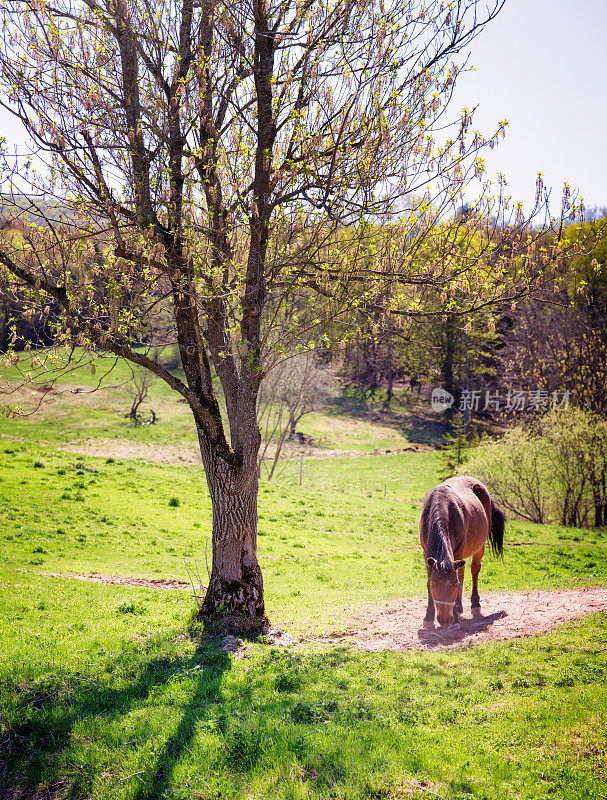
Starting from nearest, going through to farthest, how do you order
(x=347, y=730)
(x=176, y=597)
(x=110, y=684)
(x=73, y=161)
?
(x=347, y=730) → (x=110, y=684) → (x=73, y=161) → (x=176, y=597)

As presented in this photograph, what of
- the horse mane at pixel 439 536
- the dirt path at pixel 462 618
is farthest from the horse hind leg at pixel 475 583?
the horse mane at pixel 439 536

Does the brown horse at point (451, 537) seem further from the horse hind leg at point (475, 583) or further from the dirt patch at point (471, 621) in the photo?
the dirt patch at point (471, 621)

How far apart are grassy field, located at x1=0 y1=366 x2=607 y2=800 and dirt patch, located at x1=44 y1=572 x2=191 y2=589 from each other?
0.33 meters

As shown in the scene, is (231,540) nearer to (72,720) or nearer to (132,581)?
(72,720)

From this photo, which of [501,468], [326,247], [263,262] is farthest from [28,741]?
[501,468]

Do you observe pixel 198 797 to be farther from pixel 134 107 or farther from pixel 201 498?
pixel 201 498

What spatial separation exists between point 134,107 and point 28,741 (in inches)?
356

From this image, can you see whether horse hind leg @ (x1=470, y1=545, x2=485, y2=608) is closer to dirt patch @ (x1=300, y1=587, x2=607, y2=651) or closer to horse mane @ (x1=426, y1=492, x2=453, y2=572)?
dirt patch @ (x1=300, y1=587, x2=607, y2=651)

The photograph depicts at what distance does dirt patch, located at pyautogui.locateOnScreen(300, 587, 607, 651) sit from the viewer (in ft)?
33.4

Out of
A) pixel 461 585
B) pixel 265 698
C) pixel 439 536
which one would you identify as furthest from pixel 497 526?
pixel 265 698

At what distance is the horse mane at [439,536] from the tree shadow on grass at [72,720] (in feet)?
13.8

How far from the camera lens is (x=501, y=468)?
1094 inches

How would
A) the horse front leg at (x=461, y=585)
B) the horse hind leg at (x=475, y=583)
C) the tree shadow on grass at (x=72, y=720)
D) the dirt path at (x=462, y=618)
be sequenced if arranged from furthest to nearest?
1. the horse hind leg at (x=475, y=583)
2. the horse front leg at (x=461, y=585)
3. the dirt path at (x=462, y=618)
4. the tree shadow on grass at (x=72, y=720)

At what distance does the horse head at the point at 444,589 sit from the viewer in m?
9.93
